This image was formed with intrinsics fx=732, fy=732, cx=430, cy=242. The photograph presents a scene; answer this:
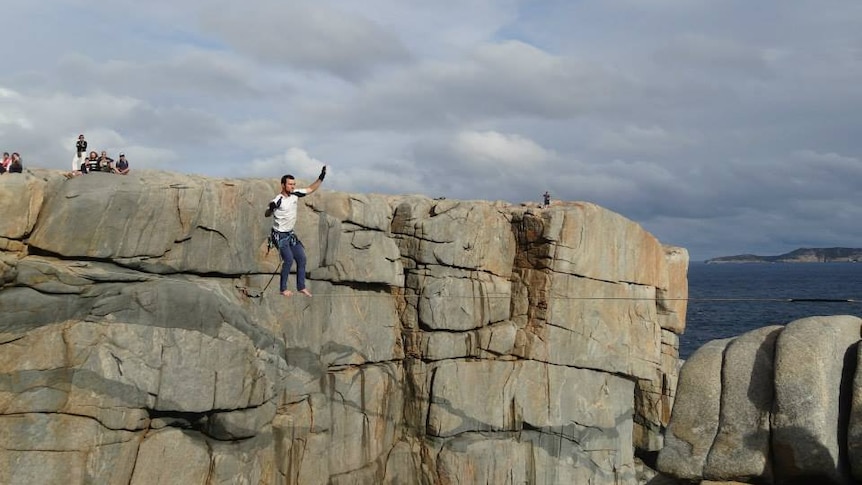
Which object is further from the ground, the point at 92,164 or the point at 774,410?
the point at 92,164

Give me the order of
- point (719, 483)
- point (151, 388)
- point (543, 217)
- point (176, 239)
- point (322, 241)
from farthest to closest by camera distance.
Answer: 1. point (543, 217)
2. point (322, 241)
3. point (176, 239)
4. point (151, 388)
5. point (719, 483)

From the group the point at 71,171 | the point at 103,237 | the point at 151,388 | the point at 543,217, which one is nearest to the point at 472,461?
the point at 543,217

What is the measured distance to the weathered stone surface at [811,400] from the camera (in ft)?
35.8

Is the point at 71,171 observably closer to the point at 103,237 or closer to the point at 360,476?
the point at 103,237

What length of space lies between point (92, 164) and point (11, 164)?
2421 millimetres

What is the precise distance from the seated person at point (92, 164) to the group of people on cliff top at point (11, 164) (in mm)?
1928

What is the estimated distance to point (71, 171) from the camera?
24.8 m

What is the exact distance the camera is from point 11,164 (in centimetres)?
2403

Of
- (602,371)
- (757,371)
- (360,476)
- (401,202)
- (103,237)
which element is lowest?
(360,476)

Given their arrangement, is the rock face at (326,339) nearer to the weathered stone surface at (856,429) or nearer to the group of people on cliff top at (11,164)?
the group of people on cliff top at (11,164)

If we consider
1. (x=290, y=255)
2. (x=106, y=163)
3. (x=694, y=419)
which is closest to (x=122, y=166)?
(x=106, y=163)

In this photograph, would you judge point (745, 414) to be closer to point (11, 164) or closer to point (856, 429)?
point (856, 429)

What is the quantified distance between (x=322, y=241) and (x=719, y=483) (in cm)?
1866

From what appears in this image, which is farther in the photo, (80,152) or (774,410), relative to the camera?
(80,152)
